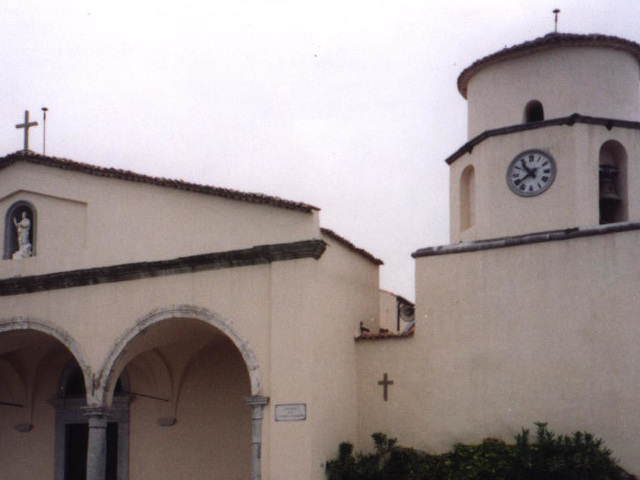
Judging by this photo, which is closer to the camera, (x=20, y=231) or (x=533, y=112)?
(x=533, y=112)

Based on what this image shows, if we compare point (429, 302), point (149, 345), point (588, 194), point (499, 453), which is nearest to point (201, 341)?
point (149, 345)

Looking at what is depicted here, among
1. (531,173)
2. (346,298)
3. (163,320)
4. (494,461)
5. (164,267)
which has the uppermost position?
(531,173)

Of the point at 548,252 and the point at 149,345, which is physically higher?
the point at 548,252

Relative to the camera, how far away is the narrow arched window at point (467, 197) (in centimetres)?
1730

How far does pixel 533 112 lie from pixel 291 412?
22.2 feet

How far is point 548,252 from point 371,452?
450 centimetres

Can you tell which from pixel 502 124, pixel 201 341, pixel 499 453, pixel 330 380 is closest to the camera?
pixel 499 453

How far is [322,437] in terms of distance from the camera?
15.3m

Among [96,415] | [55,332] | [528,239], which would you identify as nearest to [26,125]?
[55,332]

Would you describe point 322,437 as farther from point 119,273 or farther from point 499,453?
point 119,273

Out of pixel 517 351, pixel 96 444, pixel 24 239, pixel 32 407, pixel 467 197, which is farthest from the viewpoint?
pixel 32 407

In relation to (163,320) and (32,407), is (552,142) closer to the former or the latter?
(163,320)

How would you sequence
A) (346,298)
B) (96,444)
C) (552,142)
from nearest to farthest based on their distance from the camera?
(552,142) < (96,444) < (346,298)

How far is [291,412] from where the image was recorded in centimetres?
1508
